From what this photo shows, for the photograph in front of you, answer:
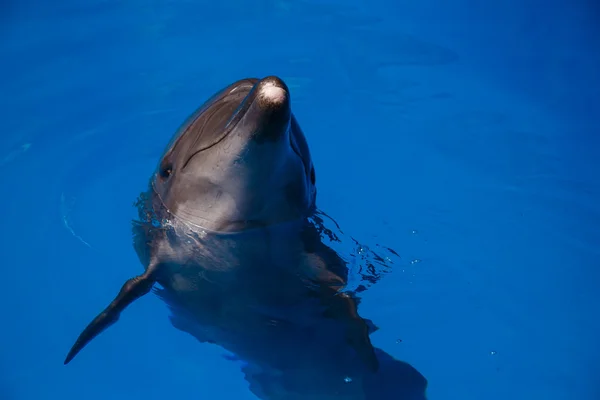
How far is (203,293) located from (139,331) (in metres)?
1.70

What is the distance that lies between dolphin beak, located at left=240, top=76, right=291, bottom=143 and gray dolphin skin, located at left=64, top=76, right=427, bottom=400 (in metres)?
0.06

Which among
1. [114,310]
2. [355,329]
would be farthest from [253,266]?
[114,310]

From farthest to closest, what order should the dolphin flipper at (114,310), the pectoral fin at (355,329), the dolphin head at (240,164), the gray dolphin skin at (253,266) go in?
the pectoral fin at (355,329), the dolphin flipper at (114,310), the gray dolphin skin at (253,266), the dolphin head at (240,164)

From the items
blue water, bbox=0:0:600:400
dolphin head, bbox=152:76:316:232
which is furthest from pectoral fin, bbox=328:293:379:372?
blue water, bbox=0:0:600:400

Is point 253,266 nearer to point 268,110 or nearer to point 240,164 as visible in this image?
point 240,164

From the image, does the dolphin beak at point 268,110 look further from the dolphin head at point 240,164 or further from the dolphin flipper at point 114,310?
the dolphin flipper at point 114,310

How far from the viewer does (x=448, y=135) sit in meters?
8.50

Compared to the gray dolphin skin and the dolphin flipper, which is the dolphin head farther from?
the dolphin flipper

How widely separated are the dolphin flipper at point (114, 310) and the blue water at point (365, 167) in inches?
53.5

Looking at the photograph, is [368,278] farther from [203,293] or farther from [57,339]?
[57,339]

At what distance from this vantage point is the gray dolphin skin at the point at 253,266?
137 inches

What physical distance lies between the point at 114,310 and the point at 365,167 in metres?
4.57

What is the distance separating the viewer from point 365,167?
7680 mm

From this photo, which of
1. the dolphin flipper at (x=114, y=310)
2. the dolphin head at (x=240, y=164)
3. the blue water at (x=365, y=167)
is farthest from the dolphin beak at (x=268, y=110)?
the blue water at (x=365, y=167)
